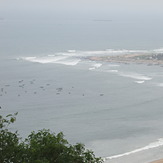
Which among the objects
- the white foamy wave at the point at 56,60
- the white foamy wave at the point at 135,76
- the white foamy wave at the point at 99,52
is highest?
the white foamy wave at the point at 56,60

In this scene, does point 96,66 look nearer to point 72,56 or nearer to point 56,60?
point 56,60

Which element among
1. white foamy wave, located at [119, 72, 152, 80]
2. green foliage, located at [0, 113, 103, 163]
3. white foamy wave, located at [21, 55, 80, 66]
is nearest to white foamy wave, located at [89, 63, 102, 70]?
white foamy wave, located at [21, 55, 80, 66]

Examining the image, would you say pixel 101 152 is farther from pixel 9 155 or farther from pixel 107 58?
pixel 107 58

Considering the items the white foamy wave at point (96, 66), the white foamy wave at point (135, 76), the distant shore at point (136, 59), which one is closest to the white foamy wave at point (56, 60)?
the white foamy wave at point (96, 66)

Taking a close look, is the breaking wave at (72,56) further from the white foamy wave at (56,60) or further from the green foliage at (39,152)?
the green foliage at (39,152)

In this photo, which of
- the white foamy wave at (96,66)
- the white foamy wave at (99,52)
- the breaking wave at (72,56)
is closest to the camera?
the white foamy wave at (96,66)

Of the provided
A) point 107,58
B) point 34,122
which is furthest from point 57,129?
point 107,58

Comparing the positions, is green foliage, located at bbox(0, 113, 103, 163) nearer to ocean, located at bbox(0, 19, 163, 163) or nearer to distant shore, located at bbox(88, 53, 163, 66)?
ocean, located at bbox(0, 19, 163, 163)
